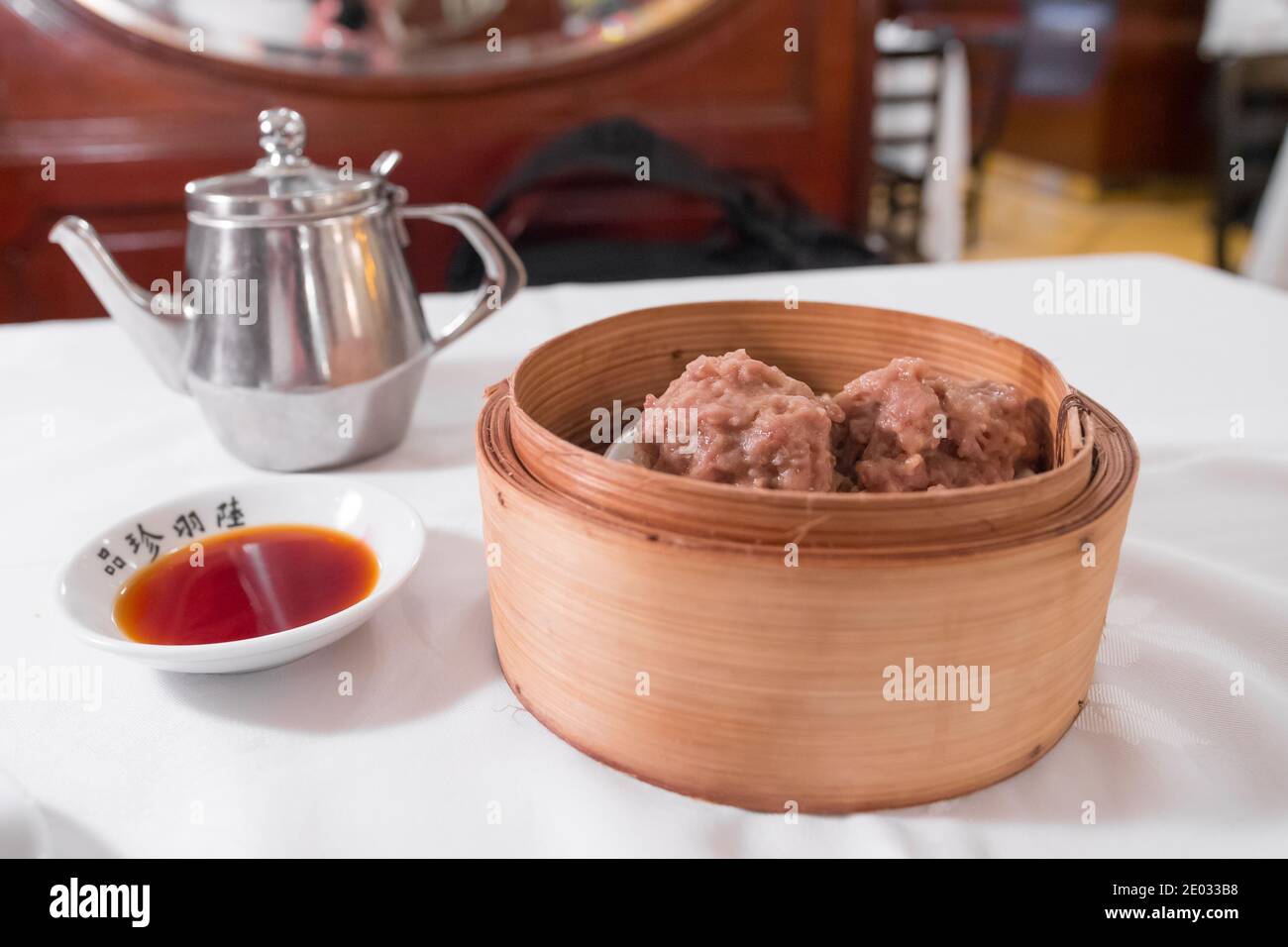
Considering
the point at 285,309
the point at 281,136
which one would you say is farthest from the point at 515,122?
the point at 285,309

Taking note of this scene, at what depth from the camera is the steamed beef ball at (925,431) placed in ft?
2.56

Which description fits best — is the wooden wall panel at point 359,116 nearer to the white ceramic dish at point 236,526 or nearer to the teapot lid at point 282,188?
the teapot lid at point 282,188

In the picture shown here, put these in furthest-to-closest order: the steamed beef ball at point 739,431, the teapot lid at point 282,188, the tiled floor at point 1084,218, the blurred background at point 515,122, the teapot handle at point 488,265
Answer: the tiled floor at point 1084,218 → the blurred background at point 515,122 → the teapot handle at point 488,265 → the teapot lid at point 282,188 → the steamed beef ball at point 739,431

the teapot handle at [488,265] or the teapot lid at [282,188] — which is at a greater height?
the teapot lid at [282,188]

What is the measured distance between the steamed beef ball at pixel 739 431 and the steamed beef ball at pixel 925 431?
0.03m

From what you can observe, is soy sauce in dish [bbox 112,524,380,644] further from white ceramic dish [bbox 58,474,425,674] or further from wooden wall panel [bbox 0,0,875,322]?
wooden wall panel [bbox 0,0,875,322]

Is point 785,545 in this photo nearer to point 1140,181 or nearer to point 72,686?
point 72,686

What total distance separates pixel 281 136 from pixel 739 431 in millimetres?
773

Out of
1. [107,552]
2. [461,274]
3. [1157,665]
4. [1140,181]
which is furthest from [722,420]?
[1140,181]

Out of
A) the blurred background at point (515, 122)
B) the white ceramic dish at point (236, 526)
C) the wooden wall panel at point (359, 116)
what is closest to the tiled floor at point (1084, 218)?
the blurred background at point (515, 122)

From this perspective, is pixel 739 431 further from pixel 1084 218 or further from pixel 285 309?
pixel 1084 218

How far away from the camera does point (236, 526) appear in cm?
101

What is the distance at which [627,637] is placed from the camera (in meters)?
0.69

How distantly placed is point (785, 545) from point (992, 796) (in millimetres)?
259
